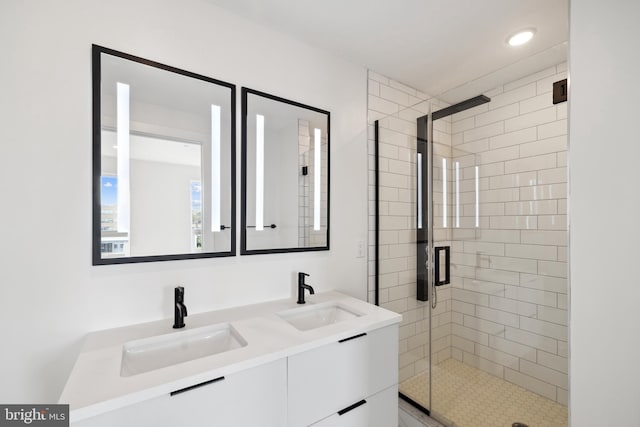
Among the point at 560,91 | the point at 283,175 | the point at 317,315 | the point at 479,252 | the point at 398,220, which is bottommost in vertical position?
the point at 317,315

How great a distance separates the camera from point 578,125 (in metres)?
A: 1.09

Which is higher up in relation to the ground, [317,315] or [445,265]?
[445,265]

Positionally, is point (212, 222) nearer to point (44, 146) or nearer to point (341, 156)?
point (44, 146)

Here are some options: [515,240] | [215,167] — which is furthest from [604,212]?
[215,167]

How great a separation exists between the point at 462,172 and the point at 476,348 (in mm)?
1086

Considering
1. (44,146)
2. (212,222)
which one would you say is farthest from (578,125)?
(44,146)

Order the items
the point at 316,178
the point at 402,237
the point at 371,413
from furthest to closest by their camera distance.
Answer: the point at 402,237 → the point at 316,178 → the point at 371,413

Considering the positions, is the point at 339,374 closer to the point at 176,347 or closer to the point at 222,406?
the point at 222,406

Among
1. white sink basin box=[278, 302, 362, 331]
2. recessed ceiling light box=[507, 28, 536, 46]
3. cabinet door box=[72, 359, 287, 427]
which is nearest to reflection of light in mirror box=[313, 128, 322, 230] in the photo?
white sink basin box=[278, 302, 362, 331]

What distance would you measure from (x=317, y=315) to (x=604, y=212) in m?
1.38

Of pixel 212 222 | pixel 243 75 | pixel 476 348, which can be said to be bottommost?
pixel 476 348

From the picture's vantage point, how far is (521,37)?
5.84ft

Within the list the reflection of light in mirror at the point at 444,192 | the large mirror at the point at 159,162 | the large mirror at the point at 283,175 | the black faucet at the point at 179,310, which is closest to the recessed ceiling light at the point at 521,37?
the reflection of light in mirror at the point at 444,192

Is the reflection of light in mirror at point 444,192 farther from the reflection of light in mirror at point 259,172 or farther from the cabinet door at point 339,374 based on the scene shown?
the reflection of light in mirror at point 259,172
